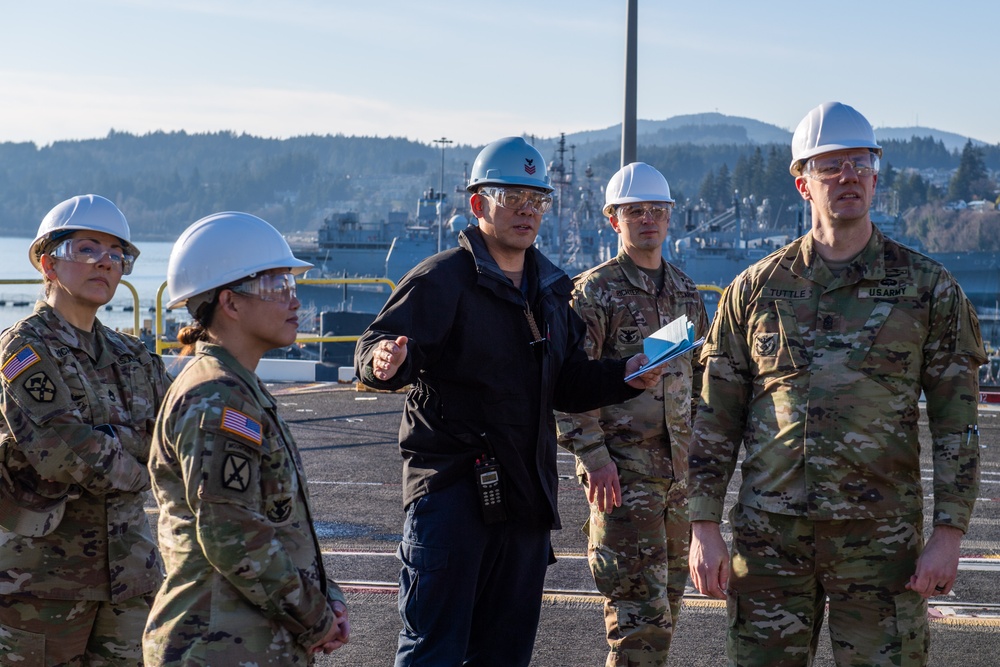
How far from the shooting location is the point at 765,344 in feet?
13.0

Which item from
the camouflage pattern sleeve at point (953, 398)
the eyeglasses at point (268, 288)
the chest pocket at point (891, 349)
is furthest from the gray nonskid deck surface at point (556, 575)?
the eyeglasses at point (268, 288)

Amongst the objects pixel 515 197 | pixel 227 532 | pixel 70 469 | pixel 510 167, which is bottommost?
pixel 70 469

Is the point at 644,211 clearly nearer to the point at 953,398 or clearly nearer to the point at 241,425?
the point at 953,398

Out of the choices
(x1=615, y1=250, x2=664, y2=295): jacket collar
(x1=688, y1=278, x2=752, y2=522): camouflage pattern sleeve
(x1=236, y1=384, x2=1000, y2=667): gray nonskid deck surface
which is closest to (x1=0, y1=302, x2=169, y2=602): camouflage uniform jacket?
(x1=236, y1=384, x2=1000, y2=667): gray nonskid deck surface

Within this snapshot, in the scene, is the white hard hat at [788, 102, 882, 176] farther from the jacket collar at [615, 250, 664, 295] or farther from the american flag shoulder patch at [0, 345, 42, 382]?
the american flag shoulder patch at [0, 345, 42, 382]

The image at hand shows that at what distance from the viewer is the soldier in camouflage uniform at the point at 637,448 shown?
16.4 feet

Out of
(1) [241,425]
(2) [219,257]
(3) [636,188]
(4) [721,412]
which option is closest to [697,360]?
(3) [636,188]

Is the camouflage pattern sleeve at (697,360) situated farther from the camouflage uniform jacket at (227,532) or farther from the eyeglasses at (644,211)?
Answer: the camouflage uniform jacket at (227,532)

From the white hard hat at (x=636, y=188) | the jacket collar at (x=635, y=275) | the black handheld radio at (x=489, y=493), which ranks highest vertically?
the white hard hat at (x=636, y=188)

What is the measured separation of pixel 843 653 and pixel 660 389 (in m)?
1.83

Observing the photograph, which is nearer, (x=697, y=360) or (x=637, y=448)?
(x=637, y=448)

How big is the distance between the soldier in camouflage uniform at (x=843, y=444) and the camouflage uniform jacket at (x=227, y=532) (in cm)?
158

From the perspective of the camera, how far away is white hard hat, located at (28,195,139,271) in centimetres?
429

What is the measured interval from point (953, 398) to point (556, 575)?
374cm
